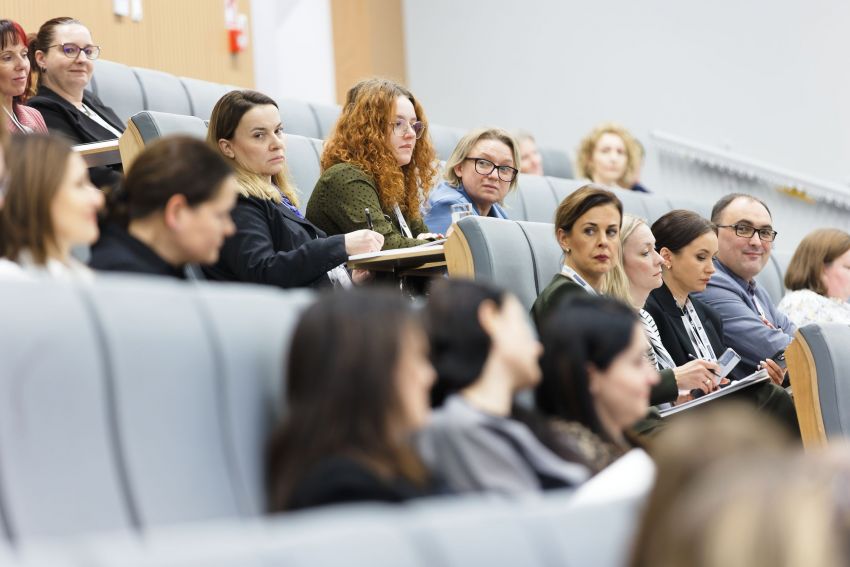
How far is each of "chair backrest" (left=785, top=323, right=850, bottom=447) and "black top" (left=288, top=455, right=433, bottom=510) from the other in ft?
3.71

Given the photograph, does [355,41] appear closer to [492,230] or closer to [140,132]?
[140,132]

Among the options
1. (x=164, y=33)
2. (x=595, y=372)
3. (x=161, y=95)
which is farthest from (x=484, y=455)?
(x=164, y=33)

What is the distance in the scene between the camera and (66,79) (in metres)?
2.39

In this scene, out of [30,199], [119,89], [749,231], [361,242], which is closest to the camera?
[30,199]

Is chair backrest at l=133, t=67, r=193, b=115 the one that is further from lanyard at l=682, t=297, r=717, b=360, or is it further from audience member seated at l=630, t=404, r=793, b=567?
audience member seated at l=630, t=404, r=793, b=567

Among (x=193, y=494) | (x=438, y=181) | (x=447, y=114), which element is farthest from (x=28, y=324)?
(x=447, y=114)

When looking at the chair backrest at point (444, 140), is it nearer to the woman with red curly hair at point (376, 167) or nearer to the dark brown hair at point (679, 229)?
the woman with red curly hair at point (376, 167)

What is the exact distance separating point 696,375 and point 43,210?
1097 millimetres

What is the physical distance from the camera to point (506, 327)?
3.60ft

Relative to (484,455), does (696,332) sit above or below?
below

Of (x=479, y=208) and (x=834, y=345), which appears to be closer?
(x=834, y=345)

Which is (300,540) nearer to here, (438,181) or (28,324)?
(28,324)

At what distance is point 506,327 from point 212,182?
0.33 m

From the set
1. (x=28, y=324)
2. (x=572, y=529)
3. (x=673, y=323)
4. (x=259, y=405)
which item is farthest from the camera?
(x=673, y=323)
